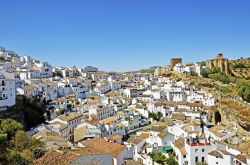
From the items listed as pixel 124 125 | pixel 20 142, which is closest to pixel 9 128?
pixel 20 142

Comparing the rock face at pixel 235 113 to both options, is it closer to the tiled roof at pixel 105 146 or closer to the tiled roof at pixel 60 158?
the tiled roof at pixel 105 146

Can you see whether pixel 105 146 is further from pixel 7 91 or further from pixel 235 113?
pixel 235 113

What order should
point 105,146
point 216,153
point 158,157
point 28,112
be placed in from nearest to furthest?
point 216,153
point 105,146
point 158,157
point 28,112

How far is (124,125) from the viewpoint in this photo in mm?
34812

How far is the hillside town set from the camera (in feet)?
77.1

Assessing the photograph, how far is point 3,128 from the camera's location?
23.8m

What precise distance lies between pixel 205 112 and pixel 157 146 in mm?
13237

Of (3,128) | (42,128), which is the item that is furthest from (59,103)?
(3,128)

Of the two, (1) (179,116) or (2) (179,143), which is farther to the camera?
(1) (179,116)

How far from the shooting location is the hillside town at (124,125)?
23500mm

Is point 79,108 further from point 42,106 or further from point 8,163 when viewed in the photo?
point 8,163

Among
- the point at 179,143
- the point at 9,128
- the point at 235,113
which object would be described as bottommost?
the point at 179,143

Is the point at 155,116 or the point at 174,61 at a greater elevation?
the point at 174,61

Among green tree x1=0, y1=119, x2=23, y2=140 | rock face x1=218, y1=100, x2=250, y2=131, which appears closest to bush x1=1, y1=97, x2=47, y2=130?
green tree x1=0, y1=119, x2=23, y2=140
